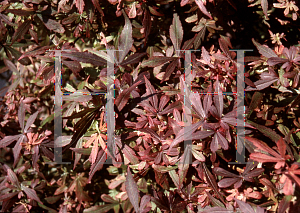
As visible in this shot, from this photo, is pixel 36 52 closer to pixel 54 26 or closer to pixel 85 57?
pixel 54 26

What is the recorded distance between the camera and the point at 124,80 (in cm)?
122

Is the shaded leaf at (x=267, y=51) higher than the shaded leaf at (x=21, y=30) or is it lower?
lower

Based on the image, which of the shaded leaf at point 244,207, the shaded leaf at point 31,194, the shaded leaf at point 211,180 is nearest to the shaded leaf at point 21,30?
the shaded leaf at point 31,194

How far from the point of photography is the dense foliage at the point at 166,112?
3.69 ft

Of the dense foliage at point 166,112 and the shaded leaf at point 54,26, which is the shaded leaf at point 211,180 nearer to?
the dense foliage at point 166,112

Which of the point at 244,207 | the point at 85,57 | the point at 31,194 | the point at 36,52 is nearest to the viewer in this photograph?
the point at 244,207

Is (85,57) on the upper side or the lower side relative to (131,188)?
upper

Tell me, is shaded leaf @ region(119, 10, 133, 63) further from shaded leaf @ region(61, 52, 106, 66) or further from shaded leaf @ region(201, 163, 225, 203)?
shaded leaf @ region(201, 163, 225, 203)

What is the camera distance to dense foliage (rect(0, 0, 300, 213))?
113 centimetres

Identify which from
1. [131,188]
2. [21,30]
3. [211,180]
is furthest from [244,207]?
[21,30]

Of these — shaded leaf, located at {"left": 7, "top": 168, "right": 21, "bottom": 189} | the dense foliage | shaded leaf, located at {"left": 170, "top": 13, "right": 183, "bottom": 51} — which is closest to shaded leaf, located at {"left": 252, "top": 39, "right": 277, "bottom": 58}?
the dense foliage

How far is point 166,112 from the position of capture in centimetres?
118

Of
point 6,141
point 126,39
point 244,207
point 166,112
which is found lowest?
point 244,207

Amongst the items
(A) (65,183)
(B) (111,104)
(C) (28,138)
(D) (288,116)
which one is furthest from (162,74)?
(A) (65,183)
